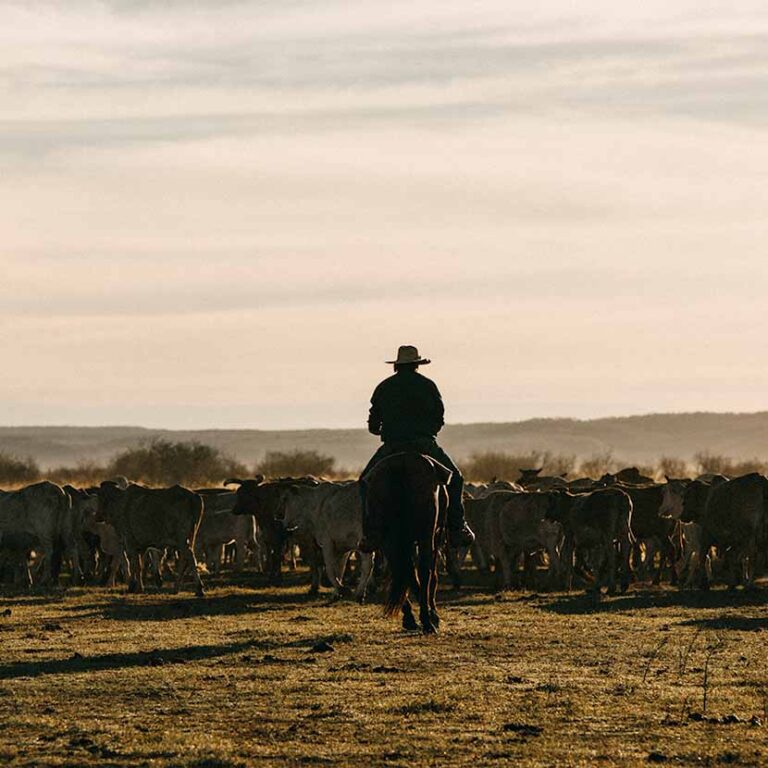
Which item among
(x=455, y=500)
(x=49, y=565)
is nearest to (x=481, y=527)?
(x=49, y=565)

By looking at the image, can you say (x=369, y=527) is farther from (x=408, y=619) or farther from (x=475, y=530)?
(x=475, y=530)

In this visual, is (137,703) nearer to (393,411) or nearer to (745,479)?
(393,411)

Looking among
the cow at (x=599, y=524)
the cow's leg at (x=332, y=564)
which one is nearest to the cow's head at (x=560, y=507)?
the cow at (x=599, y=524)

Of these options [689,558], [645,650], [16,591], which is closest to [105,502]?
[16,591]

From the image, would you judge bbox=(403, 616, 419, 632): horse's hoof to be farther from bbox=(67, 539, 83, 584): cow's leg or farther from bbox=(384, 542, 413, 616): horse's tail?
bbox=(67, 539, 83, 584): cow's leg

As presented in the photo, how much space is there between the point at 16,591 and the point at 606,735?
61.1ft

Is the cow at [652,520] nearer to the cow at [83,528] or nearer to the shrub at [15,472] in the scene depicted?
the cow at [83,528]

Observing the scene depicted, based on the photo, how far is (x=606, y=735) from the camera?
11.9 meters

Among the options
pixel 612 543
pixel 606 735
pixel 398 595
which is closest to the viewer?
pixel 606 735

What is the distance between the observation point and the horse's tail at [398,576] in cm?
1898

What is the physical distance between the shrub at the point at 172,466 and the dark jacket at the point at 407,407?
63719mm

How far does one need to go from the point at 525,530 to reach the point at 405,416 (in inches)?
395

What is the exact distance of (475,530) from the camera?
31.3 m

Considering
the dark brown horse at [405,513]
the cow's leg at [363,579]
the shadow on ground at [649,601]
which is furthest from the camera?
the cow's leg at [363,579]
